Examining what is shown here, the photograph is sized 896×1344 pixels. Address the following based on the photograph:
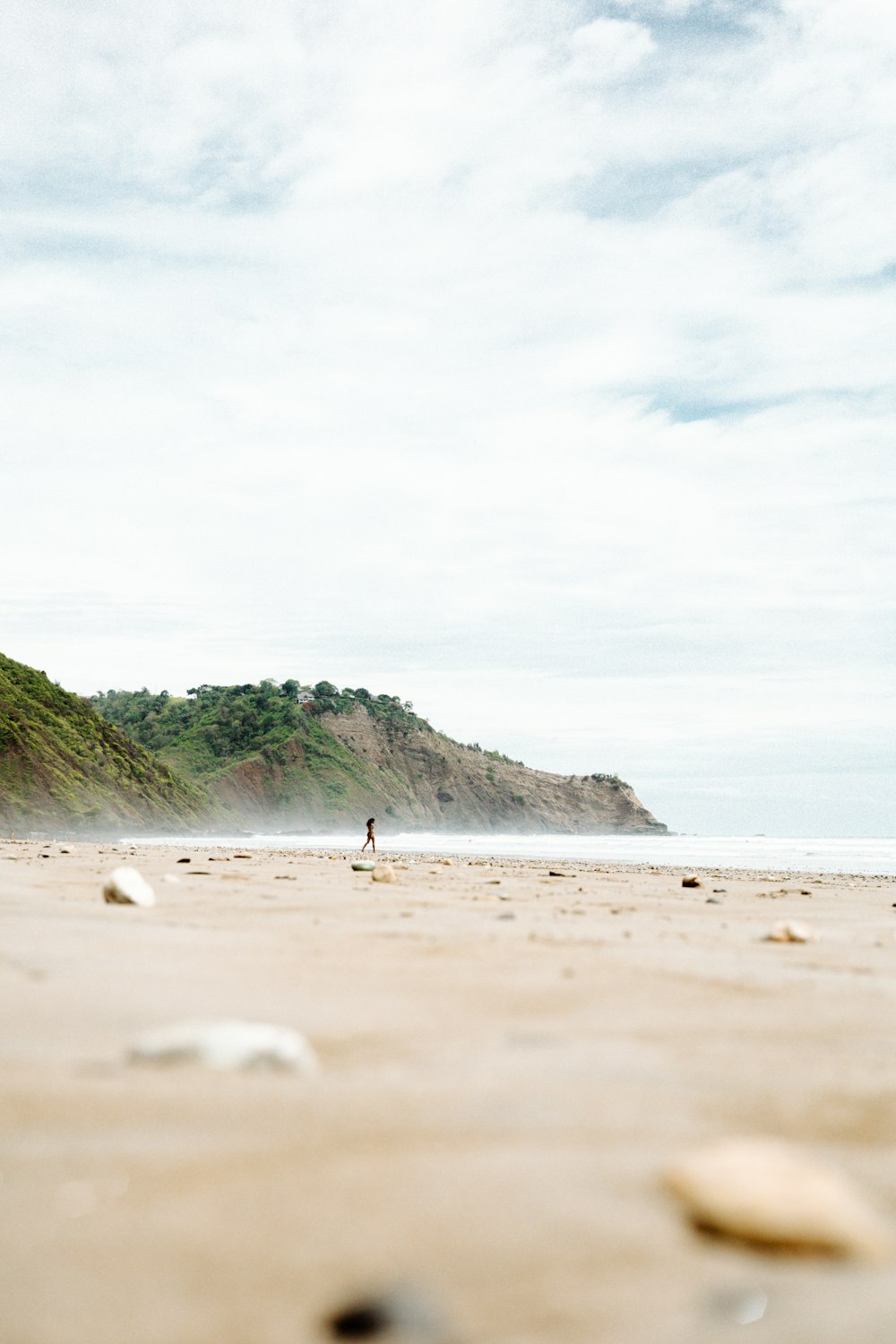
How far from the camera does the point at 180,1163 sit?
157 cm

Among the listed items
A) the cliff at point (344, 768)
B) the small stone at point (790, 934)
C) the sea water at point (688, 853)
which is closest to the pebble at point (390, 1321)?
the small stone at point (790, 934)

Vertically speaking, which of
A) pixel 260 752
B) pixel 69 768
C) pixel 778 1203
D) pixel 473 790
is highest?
pixel 260 752

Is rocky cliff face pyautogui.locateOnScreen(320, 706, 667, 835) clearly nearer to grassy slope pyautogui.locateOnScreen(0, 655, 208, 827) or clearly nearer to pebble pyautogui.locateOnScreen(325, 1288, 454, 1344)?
grassy slope pyautogui.locateOnScreen(0, 655, 208, 827)

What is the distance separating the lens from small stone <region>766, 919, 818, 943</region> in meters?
4.84

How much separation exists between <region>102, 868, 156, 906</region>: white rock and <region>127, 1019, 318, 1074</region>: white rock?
3681 mm

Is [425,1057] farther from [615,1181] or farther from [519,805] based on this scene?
[519,805]

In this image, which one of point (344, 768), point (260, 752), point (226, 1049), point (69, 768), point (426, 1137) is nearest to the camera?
point (426, 1137)

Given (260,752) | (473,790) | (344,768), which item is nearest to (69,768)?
(260,752)

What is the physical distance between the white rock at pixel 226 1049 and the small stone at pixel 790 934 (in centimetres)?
331

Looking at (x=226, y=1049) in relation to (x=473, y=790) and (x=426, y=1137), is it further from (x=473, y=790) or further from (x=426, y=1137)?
(x=473, y=790)

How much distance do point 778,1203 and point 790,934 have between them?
370 cm

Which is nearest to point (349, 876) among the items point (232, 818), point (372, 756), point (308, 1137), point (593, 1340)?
point (308, 1137)

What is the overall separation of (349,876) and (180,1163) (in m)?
8.49

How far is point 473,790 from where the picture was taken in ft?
443
